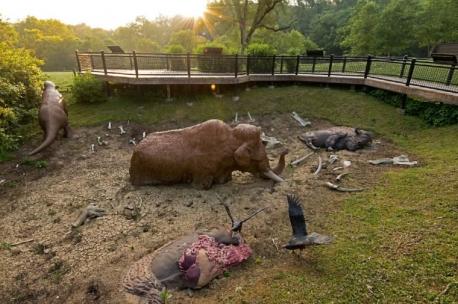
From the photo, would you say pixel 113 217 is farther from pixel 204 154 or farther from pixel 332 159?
pixel 332 159

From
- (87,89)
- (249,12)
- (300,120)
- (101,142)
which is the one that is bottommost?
(101,142)

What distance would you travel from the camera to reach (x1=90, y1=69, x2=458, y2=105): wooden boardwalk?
998cm

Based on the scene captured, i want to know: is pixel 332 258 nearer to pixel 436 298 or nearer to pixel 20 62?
pixel 436 298

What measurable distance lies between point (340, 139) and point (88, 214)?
24.1 ft

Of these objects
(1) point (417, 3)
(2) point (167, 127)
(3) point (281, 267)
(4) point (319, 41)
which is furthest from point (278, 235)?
(4) point (319, 41)

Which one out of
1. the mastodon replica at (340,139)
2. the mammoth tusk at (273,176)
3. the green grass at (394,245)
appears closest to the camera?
the green grass at (394,245)

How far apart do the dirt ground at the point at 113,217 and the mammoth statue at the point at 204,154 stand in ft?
1.32

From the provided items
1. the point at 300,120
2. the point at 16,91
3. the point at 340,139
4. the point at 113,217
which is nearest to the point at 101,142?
the point at 16,91

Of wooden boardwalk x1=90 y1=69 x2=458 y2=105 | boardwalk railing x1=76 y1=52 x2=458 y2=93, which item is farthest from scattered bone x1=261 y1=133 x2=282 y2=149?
boardwalk railing x1=76 y1=52 x2=458 y2=93

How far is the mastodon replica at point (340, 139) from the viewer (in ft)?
27.7

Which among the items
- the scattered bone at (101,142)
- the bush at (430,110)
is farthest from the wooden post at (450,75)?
the scattered bone at (101,142)

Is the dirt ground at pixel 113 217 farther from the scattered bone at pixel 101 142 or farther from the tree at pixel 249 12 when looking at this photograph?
the tree at pixel 249 12

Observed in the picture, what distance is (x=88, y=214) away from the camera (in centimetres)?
587

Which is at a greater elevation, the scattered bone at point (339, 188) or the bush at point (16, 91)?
the bush at point (16, 91)
